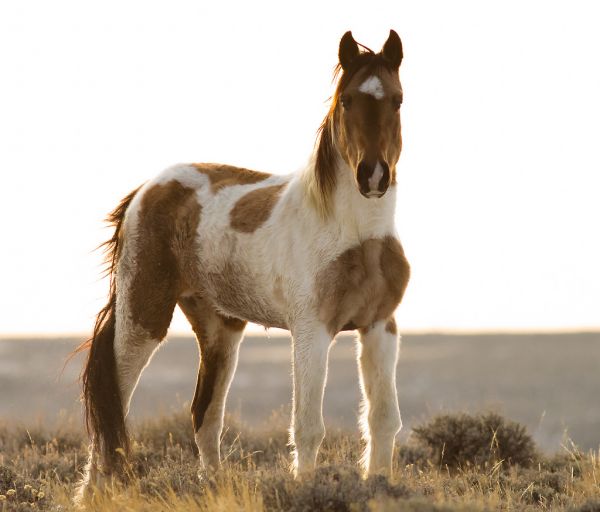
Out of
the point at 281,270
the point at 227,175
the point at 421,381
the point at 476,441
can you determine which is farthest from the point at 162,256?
the point at 421,381

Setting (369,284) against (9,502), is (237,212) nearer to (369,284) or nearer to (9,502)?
(369,284)

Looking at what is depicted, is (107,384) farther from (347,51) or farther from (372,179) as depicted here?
(347,51)

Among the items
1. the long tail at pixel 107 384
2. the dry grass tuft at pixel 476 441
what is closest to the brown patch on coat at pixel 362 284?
the long tail at pixel 107 384

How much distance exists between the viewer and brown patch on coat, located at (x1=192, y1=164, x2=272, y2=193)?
7.74 meters

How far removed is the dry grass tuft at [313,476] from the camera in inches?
227

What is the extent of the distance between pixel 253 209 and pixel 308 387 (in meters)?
1.46

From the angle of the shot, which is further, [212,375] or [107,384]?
[212,375]

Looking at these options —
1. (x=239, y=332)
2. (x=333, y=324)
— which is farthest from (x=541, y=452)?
(x=333, y=324)

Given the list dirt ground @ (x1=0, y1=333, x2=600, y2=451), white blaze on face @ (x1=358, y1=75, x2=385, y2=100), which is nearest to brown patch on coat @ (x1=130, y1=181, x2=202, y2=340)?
white blaze on face @ (x1=358, y1=75, x2=385, y2=100)

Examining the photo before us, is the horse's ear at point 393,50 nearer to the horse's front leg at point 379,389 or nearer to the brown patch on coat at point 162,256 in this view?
the horse's front leg at point 379,389

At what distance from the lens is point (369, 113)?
619 centimetres

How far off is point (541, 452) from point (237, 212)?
4498 millimetres

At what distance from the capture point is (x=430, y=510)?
16.8 ft

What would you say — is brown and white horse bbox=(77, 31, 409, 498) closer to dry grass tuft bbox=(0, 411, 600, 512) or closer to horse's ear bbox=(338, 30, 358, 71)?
horse's ear bbox=(338, 30, 358, 71)
